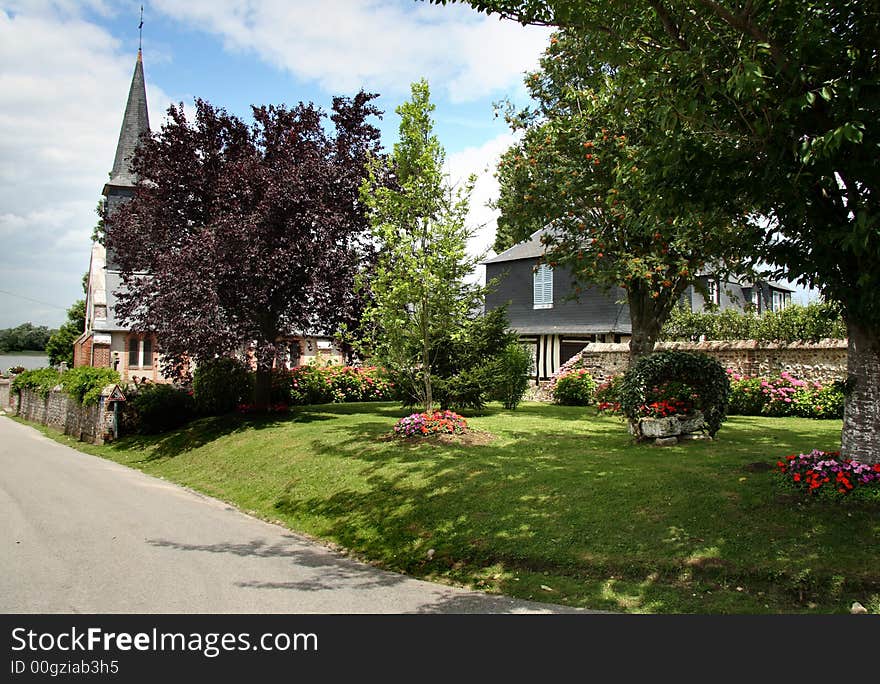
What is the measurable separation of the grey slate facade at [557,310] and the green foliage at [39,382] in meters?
20.4

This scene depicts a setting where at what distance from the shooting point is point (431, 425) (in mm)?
12094

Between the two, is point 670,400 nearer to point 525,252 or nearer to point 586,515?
point 586,515

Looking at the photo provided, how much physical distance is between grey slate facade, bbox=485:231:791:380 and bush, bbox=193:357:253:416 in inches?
→ 505

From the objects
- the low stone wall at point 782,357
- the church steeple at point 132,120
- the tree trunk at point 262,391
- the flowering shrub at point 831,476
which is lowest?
the flowering shrub at point 831,476

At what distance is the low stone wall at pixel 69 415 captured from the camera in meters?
19.7

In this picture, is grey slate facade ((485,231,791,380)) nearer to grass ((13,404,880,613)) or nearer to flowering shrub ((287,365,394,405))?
flowering shrub ((287,365,394,405))

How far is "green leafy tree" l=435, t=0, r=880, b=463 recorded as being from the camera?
5.93 m

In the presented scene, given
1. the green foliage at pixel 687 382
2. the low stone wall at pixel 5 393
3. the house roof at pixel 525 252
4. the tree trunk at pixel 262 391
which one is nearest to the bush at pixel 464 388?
the green foliage at pixel 687 382

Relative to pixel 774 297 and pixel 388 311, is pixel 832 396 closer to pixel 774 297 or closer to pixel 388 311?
pixel 388 311

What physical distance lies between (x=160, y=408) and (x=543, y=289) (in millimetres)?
18229

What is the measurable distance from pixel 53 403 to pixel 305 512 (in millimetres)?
22049

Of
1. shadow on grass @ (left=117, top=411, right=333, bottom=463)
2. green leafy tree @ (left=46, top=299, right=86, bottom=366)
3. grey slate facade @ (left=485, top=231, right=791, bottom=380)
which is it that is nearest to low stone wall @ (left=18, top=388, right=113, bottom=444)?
shadow on grass @ (left=117, top=411, right=333, bottom=463)

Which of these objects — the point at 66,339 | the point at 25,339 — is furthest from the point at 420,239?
the point at 25,339

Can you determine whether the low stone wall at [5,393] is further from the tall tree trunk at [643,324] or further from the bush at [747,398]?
the bush at [747,398]
